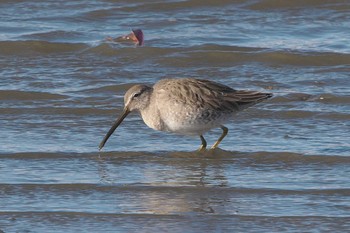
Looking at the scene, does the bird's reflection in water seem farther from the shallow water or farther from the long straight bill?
the long straight bill

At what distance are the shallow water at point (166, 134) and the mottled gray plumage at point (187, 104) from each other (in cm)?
25

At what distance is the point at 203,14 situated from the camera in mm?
15078

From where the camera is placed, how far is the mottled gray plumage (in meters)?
9.22

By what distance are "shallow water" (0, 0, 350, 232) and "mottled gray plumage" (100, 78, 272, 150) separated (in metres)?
0.25

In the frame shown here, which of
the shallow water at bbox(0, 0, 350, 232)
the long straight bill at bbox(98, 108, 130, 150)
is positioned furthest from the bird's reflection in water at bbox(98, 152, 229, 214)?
the long straight bill at bbox(98, 108, 130, 150)

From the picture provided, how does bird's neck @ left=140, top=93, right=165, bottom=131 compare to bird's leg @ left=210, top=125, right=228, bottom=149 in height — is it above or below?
above

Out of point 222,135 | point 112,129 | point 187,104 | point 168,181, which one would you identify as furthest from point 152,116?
point 168,181

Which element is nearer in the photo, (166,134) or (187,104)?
(187,104)

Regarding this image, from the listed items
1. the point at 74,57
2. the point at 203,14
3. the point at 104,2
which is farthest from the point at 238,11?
the point at 74,57

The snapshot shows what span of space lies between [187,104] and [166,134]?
88cm

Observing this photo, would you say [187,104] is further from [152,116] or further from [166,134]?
[166,134]

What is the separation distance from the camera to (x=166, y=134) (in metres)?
10.1

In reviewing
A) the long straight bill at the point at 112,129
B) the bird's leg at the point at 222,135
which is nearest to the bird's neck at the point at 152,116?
the long straight bill at the point at 112,129

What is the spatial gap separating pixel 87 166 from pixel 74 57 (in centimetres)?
432
